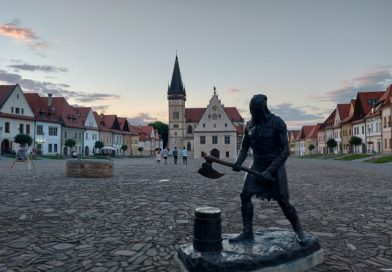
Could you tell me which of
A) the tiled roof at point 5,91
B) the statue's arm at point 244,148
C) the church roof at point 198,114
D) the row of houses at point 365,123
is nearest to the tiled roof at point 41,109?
the tiled roof at point 5,91

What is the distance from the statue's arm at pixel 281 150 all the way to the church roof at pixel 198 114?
314ft

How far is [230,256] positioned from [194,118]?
97.2 m

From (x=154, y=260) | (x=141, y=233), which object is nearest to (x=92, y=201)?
(x=141, y=233)

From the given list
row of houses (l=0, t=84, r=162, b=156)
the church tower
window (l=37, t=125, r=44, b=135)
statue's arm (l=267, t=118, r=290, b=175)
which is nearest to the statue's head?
statue's arm (l=267, t=118, r=290, b=175)

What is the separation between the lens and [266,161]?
443cm

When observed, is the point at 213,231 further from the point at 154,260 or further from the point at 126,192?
the point at 126,192

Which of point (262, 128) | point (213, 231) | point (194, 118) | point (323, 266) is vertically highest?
point (194, 118)

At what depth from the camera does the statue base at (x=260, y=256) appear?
388 cm

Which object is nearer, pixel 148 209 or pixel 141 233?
pixel 141 233

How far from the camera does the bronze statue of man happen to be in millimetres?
4344

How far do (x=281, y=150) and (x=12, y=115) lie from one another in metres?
55.1

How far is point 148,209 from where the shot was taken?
8.03 m

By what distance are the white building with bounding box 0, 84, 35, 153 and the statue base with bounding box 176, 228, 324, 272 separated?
53161mm

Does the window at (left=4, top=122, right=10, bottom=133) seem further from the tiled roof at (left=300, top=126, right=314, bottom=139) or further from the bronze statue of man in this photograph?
the tiled roof at (left=300, top=126, right=314, bottom=139)
